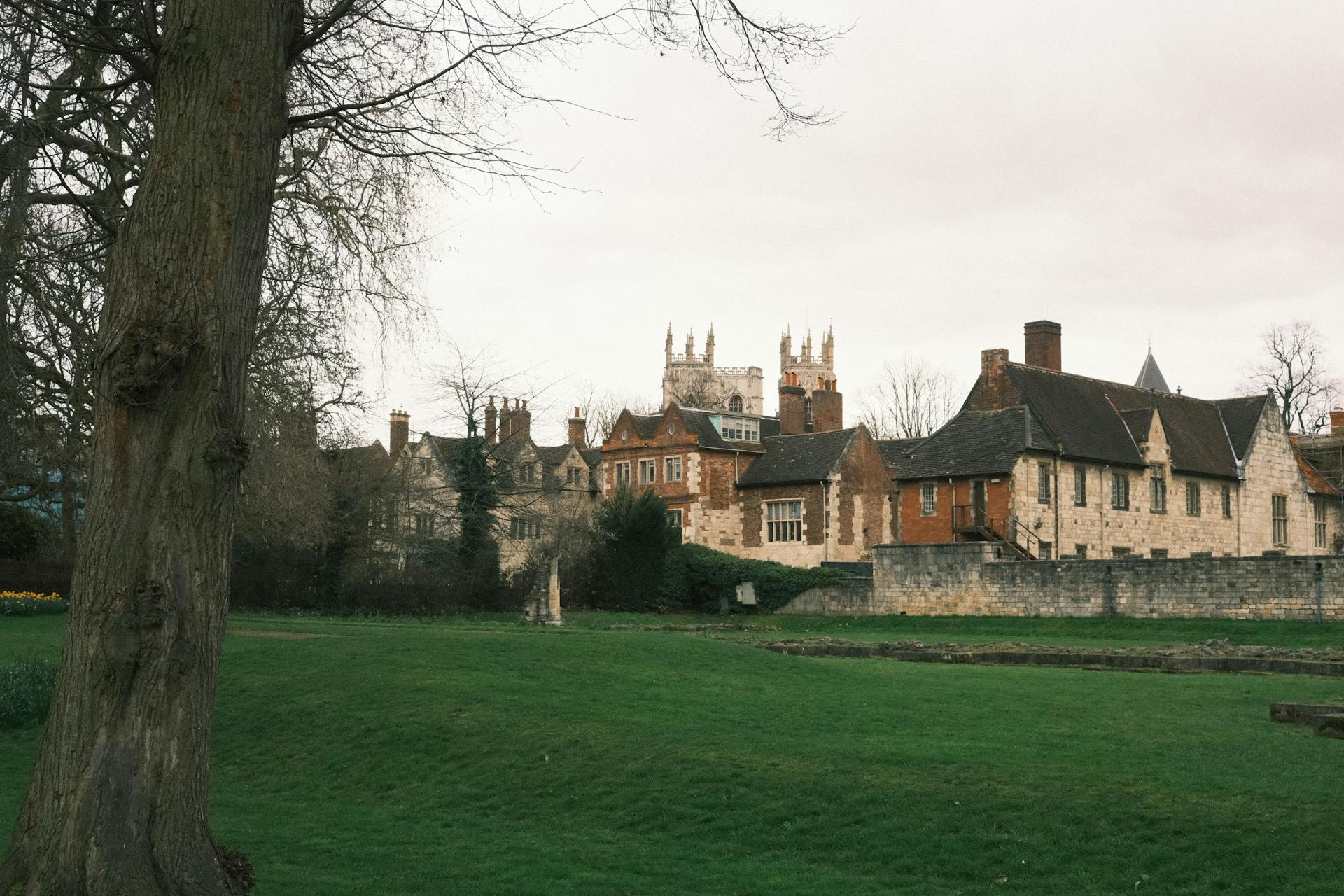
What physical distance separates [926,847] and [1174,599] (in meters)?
29.6

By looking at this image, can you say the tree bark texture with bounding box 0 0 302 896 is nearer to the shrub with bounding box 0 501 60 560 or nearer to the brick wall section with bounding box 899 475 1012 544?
the shrub with bounding box 0 501 60 560

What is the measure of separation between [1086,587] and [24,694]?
3044cm

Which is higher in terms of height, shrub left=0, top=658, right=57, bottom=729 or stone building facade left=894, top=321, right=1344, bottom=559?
stone building facade left=894, top=321, right=1344, bottom=559

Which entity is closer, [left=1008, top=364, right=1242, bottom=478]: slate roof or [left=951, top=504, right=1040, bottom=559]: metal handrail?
[left=951, top=504, right=1040, bottom=559]: metal handrail

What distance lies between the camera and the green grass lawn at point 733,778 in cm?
957

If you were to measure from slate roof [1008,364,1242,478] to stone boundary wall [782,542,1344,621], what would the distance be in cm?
828

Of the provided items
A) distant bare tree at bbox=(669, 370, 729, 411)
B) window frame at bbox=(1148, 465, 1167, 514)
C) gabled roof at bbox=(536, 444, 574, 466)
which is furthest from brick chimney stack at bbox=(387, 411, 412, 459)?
distant bare tree at bbox=(669, 370, 729, 411)

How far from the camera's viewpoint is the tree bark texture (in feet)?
21.1

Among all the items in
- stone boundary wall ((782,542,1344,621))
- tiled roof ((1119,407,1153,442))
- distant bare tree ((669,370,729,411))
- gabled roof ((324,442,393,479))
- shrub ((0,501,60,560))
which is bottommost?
stone boundary wall ((782,542,1344,621))

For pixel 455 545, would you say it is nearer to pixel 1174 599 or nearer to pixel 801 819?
pixel 1174 599

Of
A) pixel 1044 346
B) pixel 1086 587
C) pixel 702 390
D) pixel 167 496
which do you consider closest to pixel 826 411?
pixel 1044 346

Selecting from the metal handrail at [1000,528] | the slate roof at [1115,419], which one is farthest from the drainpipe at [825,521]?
the slate roof at [1115,419]

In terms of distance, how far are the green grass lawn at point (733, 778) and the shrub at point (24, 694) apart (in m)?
0.33

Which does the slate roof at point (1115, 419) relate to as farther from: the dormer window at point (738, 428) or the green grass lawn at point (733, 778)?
the green grass lawn at point (733, 778)
